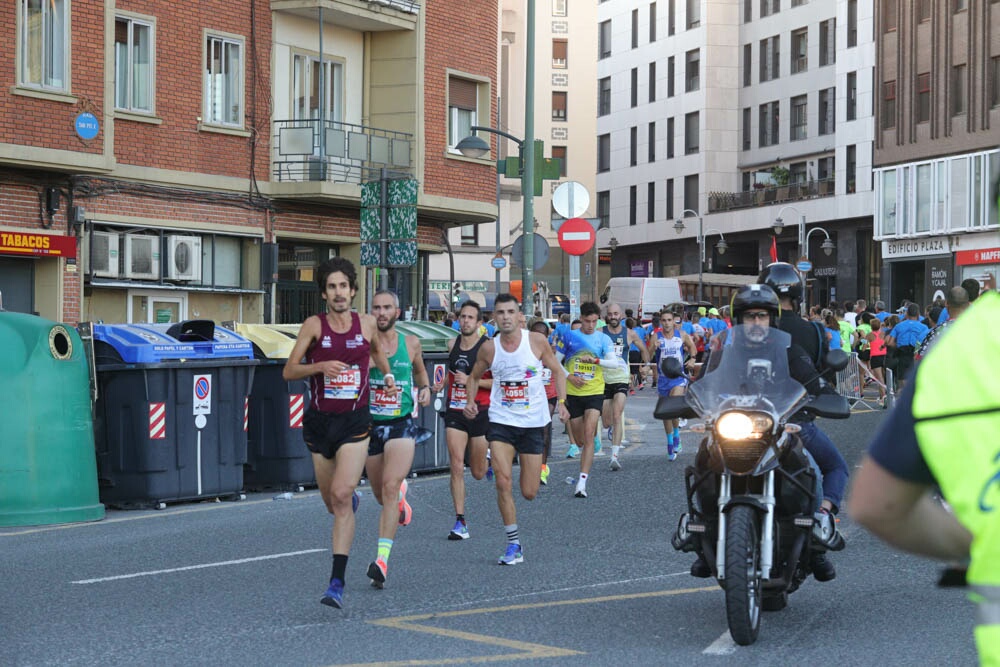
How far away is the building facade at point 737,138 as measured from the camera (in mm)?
56250

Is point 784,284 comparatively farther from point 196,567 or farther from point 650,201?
point 650,201

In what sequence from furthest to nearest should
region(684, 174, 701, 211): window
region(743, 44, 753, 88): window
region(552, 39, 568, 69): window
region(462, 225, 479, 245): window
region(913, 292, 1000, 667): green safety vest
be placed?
region(552, 39, 568, 69): window, region(684, 174, 701, 211): window, region(462, 225, 479, 245): window, region(743, 44, 753, 88): window, region(913, 292, 1000, 667): green safety vest

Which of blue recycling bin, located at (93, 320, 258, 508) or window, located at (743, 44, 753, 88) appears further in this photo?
window, located at (743, 44, 753, 88)

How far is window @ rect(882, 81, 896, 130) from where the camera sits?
1906 inches

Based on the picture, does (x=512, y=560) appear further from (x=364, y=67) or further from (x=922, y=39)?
(x=922, y=39)

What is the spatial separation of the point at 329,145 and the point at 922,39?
2763 centimetres

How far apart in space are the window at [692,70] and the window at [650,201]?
217 inches

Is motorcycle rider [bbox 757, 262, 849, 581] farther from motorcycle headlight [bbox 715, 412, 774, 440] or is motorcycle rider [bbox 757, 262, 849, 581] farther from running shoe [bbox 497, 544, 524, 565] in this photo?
running shoe [bbox 497, 544, 524, 565]

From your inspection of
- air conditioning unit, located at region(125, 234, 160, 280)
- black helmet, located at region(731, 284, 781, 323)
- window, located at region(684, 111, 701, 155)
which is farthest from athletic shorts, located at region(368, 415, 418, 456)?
window, located at region(684, 111, 701, 155)

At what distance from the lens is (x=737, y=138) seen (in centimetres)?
6475

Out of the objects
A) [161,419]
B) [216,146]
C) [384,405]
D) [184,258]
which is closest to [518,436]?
[384,405]

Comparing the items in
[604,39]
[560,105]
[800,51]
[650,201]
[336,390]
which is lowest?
[336,390]

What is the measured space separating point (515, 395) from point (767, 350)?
302 centimetres

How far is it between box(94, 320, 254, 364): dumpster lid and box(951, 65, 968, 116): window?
35.6 meters
